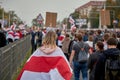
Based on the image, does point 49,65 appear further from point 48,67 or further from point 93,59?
point 93,59

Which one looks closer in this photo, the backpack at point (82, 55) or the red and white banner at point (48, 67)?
the red and white banner at point (48, 67)

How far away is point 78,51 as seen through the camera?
1423 cm

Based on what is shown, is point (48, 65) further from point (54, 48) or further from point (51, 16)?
point (51, 16)

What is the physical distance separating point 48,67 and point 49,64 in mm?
55

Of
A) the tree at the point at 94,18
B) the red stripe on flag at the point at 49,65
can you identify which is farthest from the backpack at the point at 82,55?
the tree at the point at 94,18

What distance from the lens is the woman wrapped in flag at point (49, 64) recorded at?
26.0ft

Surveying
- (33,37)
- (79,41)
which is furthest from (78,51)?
(33,37)

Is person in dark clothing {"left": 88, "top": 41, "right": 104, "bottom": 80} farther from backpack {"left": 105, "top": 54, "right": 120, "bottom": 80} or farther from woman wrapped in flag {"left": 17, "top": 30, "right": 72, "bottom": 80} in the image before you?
woman wrapped in flag {"left": 17, "top": 30, "right": 72, "bottom": 80}

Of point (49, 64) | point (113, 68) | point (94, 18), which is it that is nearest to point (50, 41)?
point (49, 64)

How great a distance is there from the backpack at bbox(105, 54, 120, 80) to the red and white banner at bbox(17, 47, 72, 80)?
1.53 m

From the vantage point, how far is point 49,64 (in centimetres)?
795

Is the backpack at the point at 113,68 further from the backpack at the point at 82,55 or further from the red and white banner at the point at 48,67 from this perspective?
the backpack at the point at 82,55

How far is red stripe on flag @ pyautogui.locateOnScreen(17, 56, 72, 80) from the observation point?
26.0ft

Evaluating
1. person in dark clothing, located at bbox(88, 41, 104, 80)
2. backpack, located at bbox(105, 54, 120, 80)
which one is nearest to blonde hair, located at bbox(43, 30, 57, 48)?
backpack, located at bbox(105, 54, 120, 80)
